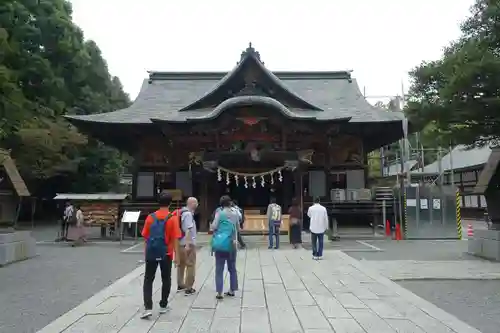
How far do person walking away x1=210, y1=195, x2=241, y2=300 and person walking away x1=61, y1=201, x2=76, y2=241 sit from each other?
37.0 feet

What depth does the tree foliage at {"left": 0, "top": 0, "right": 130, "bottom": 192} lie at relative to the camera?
21.5 metres

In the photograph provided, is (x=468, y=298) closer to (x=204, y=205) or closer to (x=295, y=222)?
(x=295, y=222)

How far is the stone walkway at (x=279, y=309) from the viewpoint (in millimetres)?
5113

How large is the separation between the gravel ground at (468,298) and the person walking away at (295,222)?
501cm

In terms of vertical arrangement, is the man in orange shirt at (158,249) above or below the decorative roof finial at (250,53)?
below

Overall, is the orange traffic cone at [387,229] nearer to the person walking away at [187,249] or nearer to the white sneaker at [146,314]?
the person walking away at [187,249]

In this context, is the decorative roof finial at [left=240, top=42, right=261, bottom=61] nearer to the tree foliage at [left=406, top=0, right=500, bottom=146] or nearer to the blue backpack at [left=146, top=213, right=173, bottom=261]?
the tree foliage at [left=406, top=0, right=500, bottom=146]

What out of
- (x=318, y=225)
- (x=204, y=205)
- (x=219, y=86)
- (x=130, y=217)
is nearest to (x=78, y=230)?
(x=130, y=217)

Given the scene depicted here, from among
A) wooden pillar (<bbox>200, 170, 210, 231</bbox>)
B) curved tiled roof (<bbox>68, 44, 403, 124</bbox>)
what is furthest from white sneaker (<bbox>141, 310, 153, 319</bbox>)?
wooden pillar (<bbox>200, 170, 210, 231</bbox>)

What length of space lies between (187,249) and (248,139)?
1185 cm

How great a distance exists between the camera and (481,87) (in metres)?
9.77

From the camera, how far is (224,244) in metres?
6.41

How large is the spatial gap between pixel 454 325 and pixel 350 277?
10.9 ft

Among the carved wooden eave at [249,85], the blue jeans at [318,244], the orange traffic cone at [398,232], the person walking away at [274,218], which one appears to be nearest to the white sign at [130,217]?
the person walking away at [274,218]
